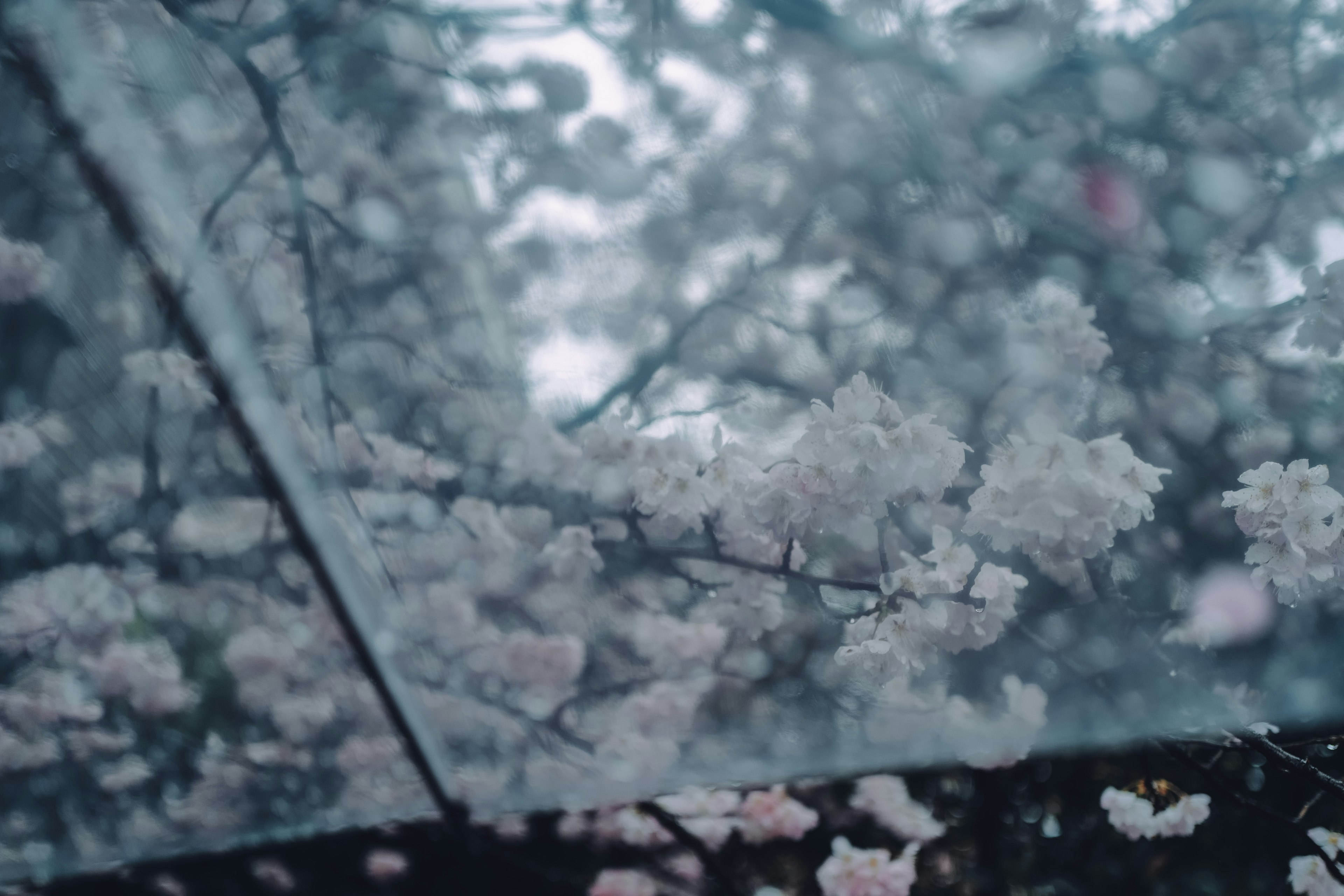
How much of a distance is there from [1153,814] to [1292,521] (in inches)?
23.8

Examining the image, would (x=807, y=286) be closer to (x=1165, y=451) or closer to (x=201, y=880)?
(x=1165, y=451)

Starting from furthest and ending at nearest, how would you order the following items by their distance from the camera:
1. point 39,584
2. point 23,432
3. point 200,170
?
point 39,584 → point 23,432 → point 200,170

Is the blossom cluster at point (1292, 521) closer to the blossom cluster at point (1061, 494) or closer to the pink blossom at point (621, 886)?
the blossom cluster at point (1061, 494)

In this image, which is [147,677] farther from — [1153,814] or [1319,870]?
[1319,870]

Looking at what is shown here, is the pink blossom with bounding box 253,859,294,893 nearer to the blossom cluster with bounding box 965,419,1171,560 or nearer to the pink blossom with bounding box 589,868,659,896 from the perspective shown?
the pink blossom with bounding box 589,868,659,896

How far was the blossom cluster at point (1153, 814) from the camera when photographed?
0.92 meters

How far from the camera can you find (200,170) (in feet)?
2.30

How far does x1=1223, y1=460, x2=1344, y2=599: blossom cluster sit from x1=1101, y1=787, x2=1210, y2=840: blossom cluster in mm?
471

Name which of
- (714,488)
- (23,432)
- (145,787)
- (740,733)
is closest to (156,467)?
(23,432)

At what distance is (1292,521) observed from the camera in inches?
24.9

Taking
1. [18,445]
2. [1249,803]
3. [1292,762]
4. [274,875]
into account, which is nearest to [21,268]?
[18,445]

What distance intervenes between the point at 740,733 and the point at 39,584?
1.16 m

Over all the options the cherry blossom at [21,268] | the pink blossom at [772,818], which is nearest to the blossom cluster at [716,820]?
the pink blossom at [772,818]

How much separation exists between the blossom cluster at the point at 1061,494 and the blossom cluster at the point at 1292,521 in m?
0.13
